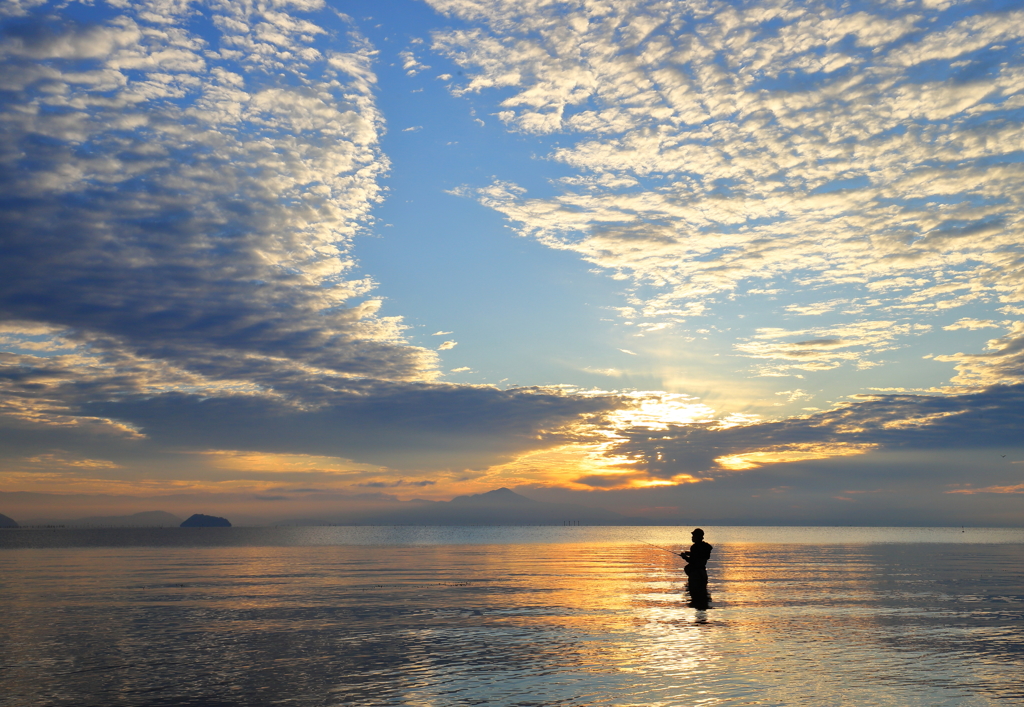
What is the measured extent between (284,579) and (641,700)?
4062cm

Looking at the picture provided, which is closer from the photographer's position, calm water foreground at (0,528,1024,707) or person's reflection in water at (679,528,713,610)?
calm water foreground at (0,528,1024,707)

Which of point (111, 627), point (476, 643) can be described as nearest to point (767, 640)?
point (476, 643)

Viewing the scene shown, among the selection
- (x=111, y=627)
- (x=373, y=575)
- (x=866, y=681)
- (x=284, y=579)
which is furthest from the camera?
(x=373, y=575)

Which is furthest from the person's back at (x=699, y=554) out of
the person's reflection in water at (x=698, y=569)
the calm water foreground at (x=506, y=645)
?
the calm water foreground at (x=506, y=645)

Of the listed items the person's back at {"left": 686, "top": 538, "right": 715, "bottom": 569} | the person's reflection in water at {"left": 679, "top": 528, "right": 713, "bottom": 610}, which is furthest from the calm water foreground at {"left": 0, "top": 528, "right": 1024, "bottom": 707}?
the person's back at {"left": 686, "top": 538, "right": 715, "bottom": 569}

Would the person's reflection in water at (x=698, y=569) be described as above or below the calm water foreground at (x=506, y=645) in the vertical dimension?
above

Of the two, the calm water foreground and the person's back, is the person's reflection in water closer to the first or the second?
the person's back

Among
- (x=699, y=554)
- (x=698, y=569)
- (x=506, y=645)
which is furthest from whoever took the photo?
(x=698, y=569)

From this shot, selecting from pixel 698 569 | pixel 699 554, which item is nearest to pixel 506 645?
pixel 699 554

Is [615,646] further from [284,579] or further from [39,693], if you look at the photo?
[284,579]

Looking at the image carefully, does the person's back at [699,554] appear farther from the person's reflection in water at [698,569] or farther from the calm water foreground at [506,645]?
the calm water foreground at [506,645]

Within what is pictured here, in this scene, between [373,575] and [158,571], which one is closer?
[373,575]

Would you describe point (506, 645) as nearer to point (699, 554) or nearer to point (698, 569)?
point (699, 554)

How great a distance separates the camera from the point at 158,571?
5834cm
